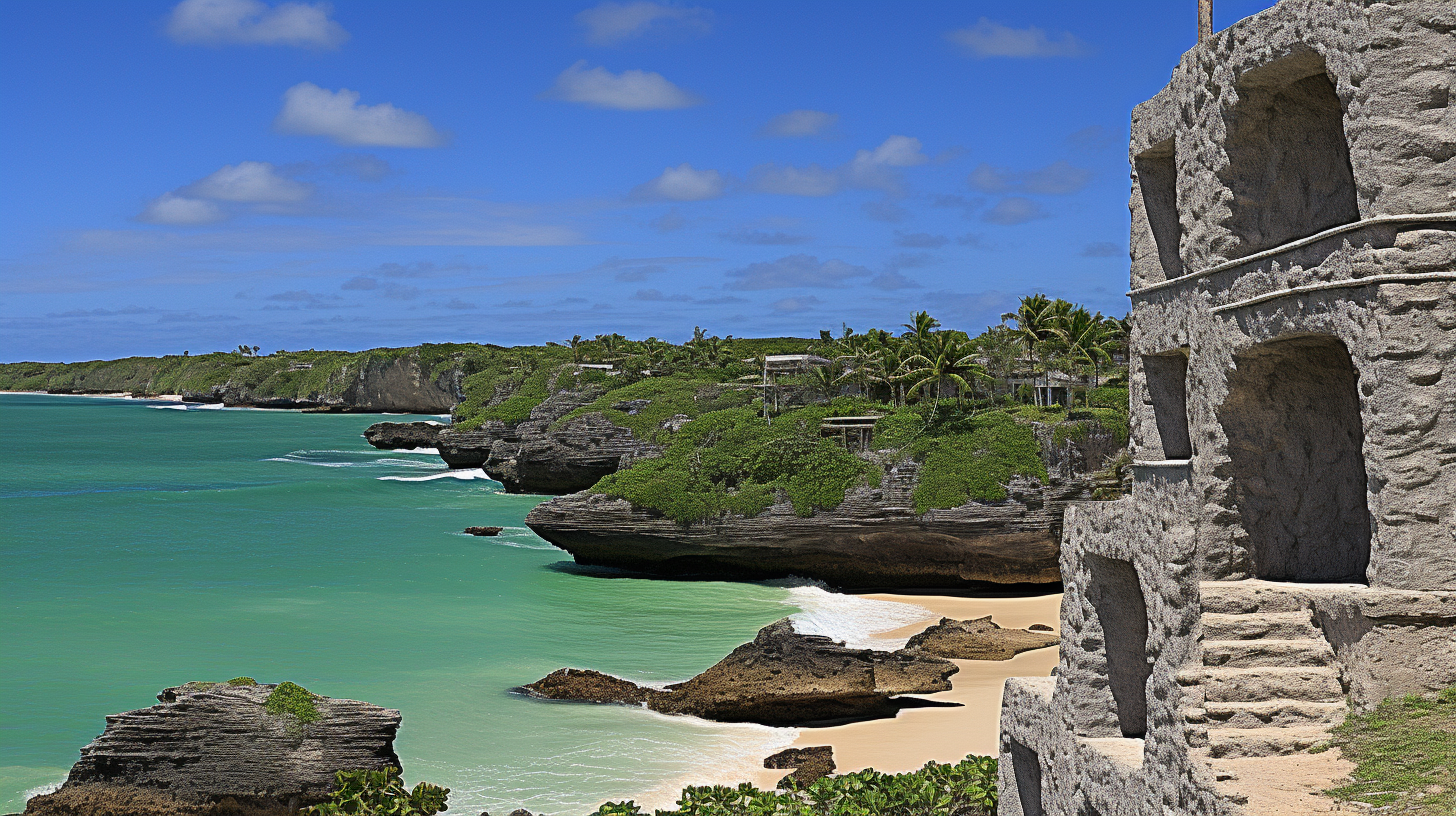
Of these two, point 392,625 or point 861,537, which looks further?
point 861,537

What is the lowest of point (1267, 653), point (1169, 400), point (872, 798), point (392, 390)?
point (872, 798)

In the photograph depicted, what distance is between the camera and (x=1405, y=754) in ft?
25.5

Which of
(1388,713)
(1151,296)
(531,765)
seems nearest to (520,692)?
(531,765)

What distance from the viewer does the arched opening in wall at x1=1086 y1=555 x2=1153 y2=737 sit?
11.4 meters

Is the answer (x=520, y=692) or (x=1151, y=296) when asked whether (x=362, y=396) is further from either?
(x=1151, y=296)

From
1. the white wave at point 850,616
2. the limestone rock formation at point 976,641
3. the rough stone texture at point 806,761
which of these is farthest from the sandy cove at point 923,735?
the white wave at point 850,616

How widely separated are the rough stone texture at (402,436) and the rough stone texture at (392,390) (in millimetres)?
34635

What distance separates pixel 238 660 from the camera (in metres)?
30.5

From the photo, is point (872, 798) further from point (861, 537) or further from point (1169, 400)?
point (861, 537)

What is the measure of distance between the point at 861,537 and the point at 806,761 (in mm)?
17532

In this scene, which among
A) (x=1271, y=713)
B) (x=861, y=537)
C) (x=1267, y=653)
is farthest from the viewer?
(x=861, y=537)

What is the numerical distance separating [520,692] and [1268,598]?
792 inches

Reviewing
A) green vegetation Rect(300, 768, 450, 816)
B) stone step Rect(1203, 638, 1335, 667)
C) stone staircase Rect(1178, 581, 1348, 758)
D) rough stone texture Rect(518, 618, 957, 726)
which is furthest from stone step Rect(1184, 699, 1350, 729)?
rough stone texture Rect(518, 618, 957, 726)

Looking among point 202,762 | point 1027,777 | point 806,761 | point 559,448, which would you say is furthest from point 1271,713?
point 559,448
